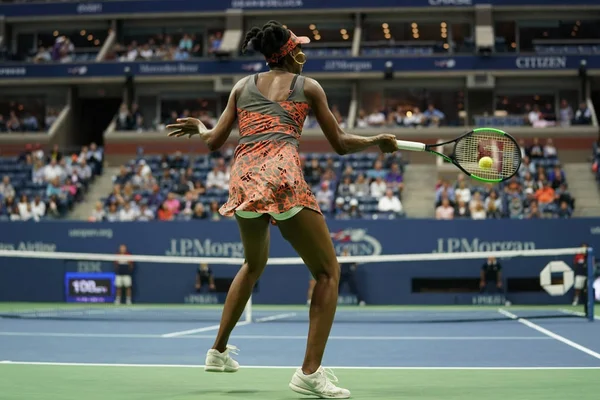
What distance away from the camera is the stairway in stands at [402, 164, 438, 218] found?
2212cm

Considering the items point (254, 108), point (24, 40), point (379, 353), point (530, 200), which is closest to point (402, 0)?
point (530, 200)

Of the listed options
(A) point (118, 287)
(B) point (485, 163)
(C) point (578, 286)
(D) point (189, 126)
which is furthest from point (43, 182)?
(B) point (485, 163)

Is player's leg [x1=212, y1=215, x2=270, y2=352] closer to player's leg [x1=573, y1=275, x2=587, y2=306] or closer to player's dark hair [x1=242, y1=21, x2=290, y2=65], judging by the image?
player's dark hair [x1=242, y1=21, x2=290, y2=65]

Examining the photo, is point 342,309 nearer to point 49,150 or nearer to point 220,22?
point 49,150

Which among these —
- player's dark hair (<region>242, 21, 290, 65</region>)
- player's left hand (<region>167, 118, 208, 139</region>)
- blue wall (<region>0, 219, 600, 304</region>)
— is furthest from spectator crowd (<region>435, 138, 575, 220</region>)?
player's dark hair (<region>242, 21, 290, 65</region>)

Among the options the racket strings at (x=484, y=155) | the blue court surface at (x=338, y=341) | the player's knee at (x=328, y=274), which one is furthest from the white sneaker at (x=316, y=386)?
the blue court surface at (x=338, y=341)

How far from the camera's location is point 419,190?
2384cm

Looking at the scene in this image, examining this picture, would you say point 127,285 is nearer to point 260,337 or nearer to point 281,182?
point 260,337

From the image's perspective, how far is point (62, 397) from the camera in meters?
4.96

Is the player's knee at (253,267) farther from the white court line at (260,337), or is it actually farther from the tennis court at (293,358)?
the white court line at (260,337)

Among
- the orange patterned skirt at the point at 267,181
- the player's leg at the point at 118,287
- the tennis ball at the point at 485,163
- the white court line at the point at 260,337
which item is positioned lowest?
the player's leg at the point at 118,287

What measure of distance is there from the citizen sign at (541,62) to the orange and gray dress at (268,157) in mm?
23459

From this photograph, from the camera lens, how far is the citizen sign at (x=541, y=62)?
27.2 meters

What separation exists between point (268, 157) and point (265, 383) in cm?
157
